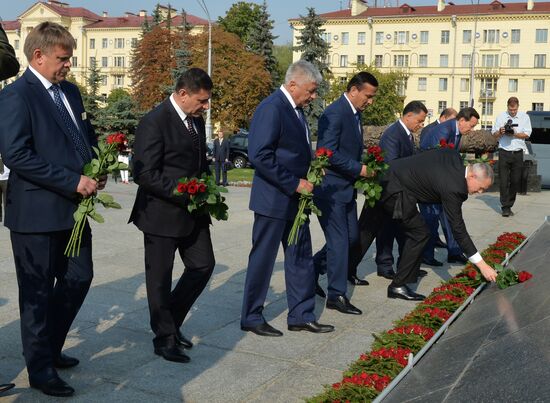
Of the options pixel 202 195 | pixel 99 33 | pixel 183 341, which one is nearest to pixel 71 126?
pixel 202 195

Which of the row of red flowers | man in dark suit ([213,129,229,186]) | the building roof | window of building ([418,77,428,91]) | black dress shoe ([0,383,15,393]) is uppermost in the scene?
the building roof

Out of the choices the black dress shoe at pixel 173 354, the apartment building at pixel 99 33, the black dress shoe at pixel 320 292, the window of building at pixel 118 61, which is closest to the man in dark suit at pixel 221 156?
the black dress shoe at pixel 320 292

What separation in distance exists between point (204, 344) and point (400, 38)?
90500mm

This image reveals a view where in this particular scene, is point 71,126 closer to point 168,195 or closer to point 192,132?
point 168,195

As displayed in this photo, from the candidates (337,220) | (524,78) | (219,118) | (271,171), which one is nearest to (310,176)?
(271,171)

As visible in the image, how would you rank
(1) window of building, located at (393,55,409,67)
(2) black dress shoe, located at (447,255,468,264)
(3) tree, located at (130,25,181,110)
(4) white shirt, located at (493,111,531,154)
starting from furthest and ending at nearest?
(1) window of building, located at (393,55,409,67)
(3) tree, located at (130,25,181,110)
(4) white shirt, located at (493,111,531,154)
(2) black dress shoe, located at (447,255,468,264)

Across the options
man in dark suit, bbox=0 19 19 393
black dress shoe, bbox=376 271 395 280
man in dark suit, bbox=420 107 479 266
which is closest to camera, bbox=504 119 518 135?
man in dark suit, bbox=420 107 479 266

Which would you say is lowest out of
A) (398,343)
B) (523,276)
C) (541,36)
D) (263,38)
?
(398,343)

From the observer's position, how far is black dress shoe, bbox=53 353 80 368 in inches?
179

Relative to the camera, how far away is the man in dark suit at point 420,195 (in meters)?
5.72

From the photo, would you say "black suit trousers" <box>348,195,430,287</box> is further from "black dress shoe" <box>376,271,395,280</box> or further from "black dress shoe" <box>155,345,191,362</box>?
"black dress shoe" <box>155,345,191,362</box>

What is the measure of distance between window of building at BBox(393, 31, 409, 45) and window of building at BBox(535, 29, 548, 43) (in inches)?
599

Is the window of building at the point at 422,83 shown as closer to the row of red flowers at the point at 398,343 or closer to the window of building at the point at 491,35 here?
the window of building at the point at 491,35

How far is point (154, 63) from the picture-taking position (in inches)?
2511
